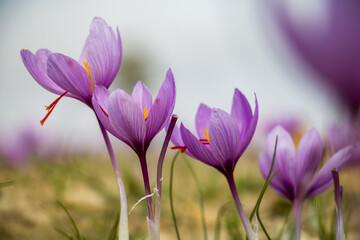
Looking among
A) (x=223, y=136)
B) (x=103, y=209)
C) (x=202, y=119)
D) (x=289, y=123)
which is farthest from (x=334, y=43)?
(x=289, y=123)

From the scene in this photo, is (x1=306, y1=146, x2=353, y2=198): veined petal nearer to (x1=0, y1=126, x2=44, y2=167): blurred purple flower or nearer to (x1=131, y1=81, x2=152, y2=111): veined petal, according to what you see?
(x1=131, y1=81, x2=152, y2=111): veined petal

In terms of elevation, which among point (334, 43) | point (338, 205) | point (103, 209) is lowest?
point (103, 209)

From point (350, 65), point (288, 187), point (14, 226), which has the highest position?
point (350, 65)

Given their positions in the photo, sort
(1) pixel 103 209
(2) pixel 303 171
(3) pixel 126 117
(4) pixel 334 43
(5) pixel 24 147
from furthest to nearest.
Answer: (5) pixel 24 147
(1) pixel 103 209
(2) pixel 303 171
(3) pixel 126 117
(4) pixel 334 43

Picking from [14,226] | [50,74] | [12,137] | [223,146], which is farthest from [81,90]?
[12,137]

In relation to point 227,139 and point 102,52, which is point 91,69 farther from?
point 227,139

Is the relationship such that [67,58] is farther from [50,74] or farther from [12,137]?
[12,137]

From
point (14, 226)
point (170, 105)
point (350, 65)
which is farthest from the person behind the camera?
point (14, 226)
